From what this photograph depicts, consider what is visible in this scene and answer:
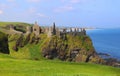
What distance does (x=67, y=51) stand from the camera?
126188 millimetres

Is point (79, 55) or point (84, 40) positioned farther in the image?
point (84, 40)

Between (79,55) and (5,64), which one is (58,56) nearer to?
(79,55)

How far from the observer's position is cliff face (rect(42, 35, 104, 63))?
12425cm

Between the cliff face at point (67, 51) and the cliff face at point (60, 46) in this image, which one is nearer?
the cliff face at point (67, 51)

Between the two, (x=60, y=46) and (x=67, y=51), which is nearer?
(x=60, y=46)

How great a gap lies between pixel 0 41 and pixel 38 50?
76568 millimetres

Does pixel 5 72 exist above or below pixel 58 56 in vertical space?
above

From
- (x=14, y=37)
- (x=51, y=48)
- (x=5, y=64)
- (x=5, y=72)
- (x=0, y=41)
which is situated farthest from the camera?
(x=14, y=37)

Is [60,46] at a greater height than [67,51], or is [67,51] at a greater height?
[60,46]

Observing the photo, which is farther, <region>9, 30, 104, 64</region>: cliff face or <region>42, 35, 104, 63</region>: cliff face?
<region>9, 30, 104, 64</region>: cliff face

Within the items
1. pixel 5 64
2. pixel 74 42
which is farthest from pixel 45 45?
pixel 5 64

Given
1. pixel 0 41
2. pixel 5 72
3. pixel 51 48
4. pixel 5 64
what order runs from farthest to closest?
pixel 51 48 < pixel 0 41 < pixel 5 64 < pixel 5 72

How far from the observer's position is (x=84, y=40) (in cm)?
13575

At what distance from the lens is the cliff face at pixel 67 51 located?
408 feet
